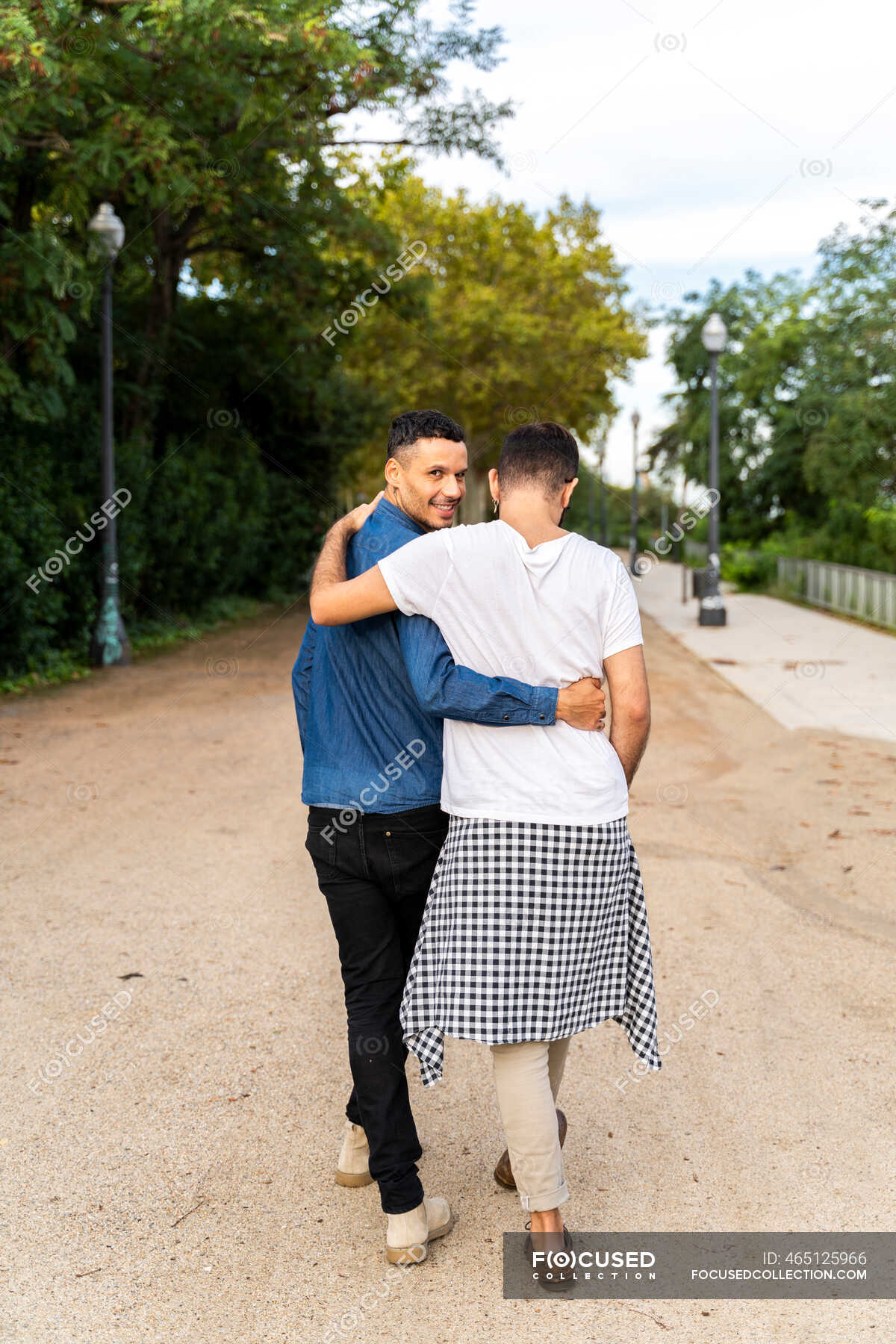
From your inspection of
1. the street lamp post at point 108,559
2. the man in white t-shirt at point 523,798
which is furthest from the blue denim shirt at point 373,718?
the street lamp post at point 108,559

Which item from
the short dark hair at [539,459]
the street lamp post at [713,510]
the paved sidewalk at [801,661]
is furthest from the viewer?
the street lamp post at [713,510]

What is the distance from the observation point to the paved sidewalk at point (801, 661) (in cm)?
1093

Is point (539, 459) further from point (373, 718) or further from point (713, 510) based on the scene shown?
point (713, 510)

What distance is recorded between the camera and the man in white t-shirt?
8.68ft

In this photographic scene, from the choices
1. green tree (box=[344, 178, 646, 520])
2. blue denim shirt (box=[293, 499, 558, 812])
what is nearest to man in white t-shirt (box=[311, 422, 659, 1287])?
blue denim shirt (box=[293, 499, 558, 812])

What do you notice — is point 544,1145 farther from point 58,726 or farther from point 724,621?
point 724,621

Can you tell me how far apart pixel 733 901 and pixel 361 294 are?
46.5 feet

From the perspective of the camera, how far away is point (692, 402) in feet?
127

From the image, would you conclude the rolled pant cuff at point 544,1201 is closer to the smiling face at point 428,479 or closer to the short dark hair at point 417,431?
the smiling face at point 428,479

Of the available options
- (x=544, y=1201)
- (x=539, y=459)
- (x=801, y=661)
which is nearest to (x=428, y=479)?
(x=539, y=459)

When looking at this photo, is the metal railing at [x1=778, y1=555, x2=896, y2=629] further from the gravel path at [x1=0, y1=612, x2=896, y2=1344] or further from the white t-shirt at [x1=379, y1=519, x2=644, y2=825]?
the white t-shirt at [x1=379, y1=519, x2=644, y2=825]

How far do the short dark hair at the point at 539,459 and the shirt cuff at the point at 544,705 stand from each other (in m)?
0.45

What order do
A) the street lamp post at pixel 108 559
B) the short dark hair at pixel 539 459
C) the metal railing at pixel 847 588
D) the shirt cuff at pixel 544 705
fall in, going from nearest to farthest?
the shirt cuff at pixel 544 705, the short dark hair at pixel 539 459, the street lamp post at pixel 108 559, the metal railing at pixel 847 588

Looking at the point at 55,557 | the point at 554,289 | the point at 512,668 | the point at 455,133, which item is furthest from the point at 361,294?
the point at 512,668
